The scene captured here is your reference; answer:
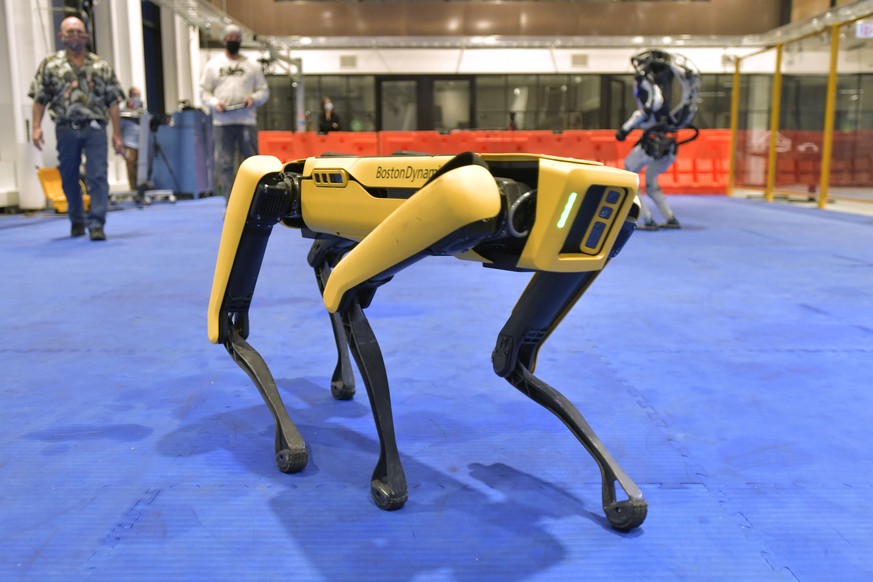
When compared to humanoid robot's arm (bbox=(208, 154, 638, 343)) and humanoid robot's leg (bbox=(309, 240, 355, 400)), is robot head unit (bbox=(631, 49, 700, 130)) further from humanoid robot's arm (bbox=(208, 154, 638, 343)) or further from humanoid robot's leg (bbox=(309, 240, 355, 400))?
humanoid robot's arm (bbox=(208, 154, 638, 343))

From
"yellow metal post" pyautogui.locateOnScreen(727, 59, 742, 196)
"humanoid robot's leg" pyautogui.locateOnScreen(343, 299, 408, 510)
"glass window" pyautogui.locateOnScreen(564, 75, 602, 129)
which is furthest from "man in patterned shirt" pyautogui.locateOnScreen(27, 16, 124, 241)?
"glass window" pyautogui.locateOnScreen(564, 75, 602, 129)

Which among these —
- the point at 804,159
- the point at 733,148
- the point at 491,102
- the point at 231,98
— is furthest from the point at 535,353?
the point at 491,102

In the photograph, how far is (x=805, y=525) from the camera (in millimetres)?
1631

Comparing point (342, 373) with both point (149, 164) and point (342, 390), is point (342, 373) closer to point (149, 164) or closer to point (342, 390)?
point (342, 390)

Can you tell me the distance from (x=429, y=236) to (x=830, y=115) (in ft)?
37.9

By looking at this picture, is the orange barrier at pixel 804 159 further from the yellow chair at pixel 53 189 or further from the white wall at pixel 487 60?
the yellow chair at pixel 53 189

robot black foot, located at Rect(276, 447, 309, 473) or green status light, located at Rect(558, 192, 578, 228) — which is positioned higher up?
green status light, located at Rect(558, 192, 578, 228)

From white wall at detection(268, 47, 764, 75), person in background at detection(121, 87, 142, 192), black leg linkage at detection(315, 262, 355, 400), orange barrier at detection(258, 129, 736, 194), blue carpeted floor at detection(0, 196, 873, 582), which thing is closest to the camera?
blue carpeted floor at detection(0, 196, 873, 582)

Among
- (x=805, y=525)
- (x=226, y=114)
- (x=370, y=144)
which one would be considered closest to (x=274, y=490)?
(x=805, y=525)

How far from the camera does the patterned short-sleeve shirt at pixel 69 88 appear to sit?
650 cm

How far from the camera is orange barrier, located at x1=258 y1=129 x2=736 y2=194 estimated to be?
14633 millimetres

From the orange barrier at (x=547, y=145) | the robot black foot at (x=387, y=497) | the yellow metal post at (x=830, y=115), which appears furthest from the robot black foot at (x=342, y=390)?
the orange barrier at (x=547, y=145)

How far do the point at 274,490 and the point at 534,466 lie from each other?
70 centimetres

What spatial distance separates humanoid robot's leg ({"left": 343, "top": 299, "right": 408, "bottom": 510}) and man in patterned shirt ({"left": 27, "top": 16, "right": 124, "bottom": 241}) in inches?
239
